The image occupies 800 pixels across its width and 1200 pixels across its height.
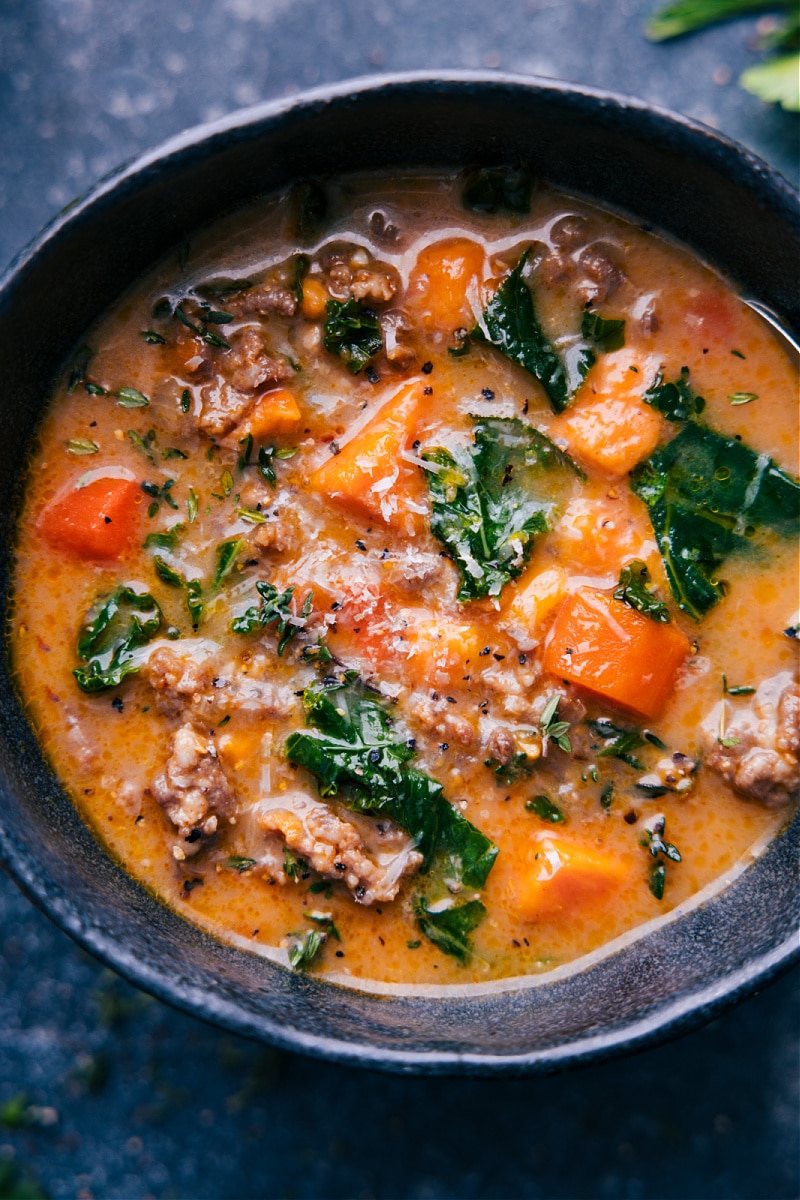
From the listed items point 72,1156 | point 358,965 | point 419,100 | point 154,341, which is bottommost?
point 72,1156

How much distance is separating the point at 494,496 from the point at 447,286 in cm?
65

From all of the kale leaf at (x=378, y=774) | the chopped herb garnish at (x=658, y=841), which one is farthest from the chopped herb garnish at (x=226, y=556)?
the chopped herb garnish at (x=658, y=841)

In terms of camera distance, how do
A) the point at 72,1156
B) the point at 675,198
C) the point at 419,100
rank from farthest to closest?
the point at 72,1156
the point at 675,198
the point at 419,100

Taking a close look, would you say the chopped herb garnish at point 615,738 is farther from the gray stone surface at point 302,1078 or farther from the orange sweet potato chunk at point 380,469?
the gray stone surface at point 302,1078

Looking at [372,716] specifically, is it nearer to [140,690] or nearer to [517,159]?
[140,690]

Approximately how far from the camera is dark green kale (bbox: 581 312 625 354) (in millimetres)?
3027

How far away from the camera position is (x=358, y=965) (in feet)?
10.1

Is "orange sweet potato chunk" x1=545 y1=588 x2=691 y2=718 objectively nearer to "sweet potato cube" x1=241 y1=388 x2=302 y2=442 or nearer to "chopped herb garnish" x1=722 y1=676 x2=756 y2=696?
"chopped herb garnish" x1=722 y1=676 x2=756 y2=696

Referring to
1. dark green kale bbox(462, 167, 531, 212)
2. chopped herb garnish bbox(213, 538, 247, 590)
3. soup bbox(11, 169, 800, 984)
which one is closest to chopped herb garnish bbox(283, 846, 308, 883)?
soup bbox(11, 169, 800, 984)

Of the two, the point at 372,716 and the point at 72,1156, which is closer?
the point at 372,716

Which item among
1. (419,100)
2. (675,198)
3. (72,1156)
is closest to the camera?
(419,100)

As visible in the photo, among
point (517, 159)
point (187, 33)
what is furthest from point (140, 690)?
point (187, 33)

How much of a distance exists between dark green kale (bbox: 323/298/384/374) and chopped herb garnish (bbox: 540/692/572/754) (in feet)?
3.82

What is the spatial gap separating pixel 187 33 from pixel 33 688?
246 centimetres
